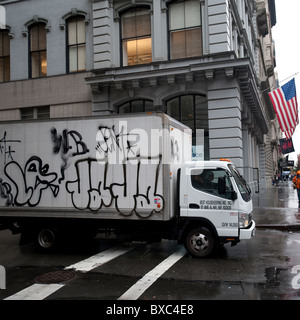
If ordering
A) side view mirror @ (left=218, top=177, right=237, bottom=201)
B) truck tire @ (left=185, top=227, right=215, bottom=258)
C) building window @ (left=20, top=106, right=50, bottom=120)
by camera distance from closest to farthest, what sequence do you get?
side view mirror @ (left=218, top=177, right=237, bottom=201), truck tire @ (left=185, top=227, right=215, bottom=258), building window @ (left=20, top=106, right=50, bottom=120)

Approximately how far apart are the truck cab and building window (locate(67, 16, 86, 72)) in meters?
13.0

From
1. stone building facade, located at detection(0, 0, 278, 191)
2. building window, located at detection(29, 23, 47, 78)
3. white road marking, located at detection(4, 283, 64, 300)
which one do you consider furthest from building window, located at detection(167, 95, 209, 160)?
white road marking, located at detection(4, 283, 64, 300)

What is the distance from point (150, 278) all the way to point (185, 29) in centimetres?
1408

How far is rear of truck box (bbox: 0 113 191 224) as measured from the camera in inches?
315

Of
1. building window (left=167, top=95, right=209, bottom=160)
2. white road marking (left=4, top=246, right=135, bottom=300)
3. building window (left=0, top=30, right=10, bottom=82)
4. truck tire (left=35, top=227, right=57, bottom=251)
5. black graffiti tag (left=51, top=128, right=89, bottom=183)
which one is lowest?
white road marking (left=4, top=246, right=135, bottom=300)

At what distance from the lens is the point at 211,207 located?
26.0 ft

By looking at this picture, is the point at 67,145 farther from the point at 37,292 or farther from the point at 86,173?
the point at 37,292

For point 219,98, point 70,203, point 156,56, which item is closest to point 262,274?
point 70,203

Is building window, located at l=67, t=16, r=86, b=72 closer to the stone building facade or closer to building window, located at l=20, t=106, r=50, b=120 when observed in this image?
the stone building facade

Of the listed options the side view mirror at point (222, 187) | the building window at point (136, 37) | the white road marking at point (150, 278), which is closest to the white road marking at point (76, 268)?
the white road marking at point (150, 278)

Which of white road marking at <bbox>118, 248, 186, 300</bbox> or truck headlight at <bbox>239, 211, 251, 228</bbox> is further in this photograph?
truck headlight at <bbox>239, 211, 251, 228</bbox>

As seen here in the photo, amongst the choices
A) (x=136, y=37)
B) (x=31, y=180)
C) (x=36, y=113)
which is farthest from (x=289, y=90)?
(x=31, y=180)

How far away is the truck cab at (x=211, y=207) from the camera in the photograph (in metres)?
7.75
